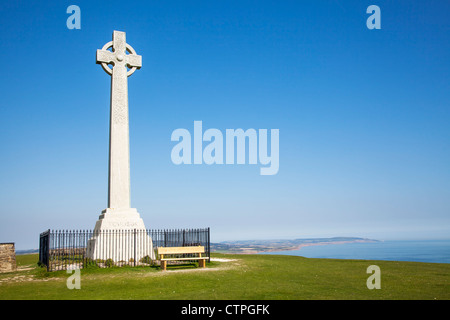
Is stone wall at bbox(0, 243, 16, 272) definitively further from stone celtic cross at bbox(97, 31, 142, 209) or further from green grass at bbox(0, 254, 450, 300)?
stone celtic cross at bbox(97, 31, 142, 209)

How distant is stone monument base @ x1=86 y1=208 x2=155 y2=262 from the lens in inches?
797

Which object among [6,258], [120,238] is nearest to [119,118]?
[120,238]

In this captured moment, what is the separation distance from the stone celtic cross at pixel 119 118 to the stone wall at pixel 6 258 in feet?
19.3

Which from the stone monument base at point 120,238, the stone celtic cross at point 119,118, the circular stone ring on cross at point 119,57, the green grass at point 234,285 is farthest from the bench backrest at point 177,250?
the circular stone ring on cross at point 119,57

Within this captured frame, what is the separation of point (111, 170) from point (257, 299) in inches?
573

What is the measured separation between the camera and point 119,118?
22.9m

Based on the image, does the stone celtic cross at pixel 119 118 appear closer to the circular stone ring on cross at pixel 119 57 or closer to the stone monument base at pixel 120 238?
the circular stone ring on cross at pixel 119 57

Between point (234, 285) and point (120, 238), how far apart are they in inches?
402

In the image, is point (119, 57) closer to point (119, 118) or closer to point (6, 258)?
point (119, 118)

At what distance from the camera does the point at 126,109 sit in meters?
23.1

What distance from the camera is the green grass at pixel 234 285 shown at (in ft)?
36.2

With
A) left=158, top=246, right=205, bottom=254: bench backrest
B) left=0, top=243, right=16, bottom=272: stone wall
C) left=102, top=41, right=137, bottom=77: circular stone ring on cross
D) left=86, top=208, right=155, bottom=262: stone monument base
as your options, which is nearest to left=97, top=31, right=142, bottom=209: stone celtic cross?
left=102, top=41, right=137, bottom=77: circular stone ring on cross

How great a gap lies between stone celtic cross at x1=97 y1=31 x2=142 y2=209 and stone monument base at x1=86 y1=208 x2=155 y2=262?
76 cm
